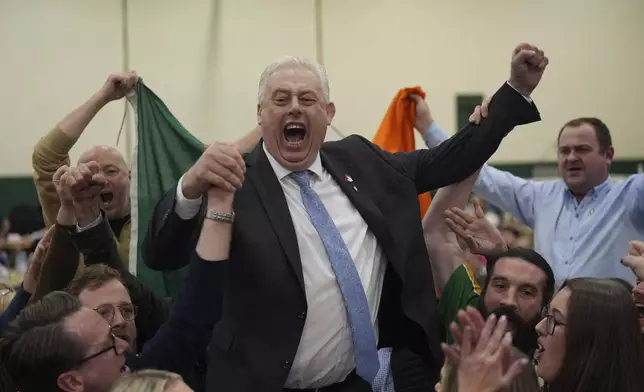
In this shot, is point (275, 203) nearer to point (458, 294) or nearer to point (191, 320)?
point (191, 320)

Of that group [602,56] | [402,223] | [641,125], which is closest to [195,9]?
[602,56]

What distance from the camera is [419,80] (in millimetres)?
7320

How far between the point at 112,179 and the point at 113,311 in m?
0.99

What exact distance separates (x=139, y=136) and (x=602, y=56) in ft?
18.9

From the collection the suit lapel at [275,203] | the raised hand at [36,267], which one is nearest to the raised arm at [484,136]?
the suit lapel at [275,203]

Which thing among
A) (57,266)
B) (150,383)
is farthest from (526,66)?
(57,266)

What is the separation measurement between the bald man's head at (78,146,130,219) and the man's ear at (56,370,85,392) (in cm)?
130

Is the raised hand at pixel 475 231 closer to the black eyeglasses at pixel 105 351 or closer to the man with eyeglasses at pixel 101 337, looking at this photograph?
the man with eyeglasses at pixel 101 337

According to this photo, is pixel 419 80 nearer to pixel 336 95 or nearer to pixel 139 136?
pixel 336 95

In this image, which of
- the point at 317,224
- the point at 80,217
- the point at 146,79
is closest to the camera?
the point at 317,224

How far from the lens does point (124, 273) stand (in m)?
2.41

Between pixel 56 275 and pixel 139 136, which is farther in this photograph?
pixel 139 136

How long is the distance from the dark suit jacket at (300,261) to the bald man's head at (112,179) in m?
1.22

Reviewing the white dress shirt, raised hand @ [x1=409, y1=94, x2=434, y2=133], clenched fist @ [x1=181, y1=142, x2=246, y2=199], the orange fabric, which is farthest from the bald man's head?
clenched fist @ [x1=181, y1=142, x2=246, y2=199]
